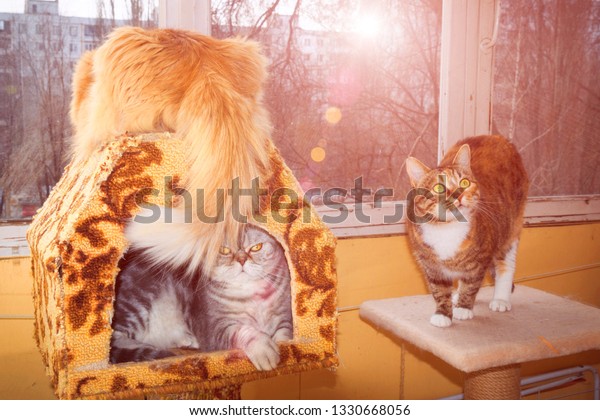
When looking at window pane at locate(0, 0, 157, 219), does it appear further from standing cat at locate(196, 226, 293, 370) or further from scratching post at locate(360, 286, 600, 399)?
scratching post at locate(360, 286, 600, 399)

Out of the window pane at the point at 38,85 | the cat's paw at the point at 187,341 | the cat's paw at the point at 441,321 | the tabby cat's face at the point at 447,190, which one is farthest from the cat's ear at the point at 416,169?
the window pane at the point at 38,85

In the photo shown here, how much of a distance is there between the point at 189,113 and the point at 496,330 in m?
0.76

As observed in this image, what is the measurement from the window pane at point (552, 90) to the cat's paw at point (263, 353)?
1.06 m

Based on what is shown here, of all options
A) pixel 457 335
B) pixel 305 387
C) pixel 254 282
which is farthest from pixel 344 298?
pixel 254 282

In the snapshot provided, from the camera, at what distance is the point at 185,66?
0.77 meters

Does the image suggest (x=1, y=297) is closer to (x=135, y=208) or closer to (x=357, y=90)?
(x=135, y=208)

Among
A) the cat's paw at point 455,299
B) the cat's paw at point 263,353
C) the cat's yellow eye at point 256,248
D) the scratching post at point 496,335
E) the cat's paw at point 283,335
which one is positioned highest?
the cat's yellow eye at point 256,248

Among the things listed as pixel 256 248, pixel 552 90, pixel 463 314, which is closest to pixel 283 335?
pixel 256 248

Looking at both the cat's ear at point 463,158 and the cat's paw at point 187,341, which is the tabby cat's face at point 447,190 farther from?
the cat's paw at point 187,341

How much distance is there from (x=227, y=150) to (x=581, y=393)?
5.24 ft

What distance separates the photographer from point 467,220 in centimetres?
102

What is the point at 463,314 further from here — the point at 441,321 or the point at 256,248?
the point at 256,248

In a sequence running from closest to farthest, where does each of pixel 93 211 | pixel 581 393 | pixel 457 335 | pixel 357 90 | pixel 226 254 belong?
pixel 93 211
pixel 226 254
pixel 457 335
pixel 357 90
pixel 581 393

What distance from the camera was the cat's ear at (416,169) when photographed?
3.40 ft
